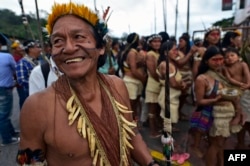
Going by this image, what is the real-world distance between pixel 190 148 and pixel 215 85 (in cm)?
135

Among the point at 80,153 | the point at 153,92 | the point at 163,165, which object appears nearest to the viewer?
the point at 80,153

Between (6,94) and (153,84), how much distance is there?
2.34m

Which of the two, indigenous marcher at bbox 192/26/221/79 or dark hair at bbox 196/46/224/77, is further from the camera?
indigenous marcher at bbox 192/26/221/79

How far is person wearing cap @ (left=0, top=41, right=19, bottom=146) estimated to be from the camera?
4270mm

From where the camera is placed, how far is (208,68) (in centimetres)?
336

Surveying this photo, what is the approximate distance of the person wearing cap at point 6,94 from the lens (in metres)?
4.27

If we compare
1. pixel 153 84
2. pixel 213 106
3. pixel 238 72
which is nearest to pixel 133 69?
pixel 153 84

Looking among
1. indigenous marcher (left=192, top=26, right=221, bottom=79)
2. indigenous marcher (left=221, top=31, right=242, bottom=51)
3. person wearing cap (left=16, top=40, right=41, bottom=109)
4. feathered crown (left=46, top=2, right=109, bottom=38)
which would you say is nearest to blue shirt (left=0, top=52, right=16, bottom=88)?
person wearing cap (left=16, top=40, right=41, bottom=109)

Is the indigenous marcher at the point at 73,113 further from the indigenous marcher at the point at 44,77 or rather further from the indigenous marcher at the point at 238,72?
the indigenous marcher at the point at 238,72

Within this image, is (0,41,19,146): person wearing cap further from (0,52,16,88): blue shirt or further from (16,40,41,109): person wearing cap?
(16,40,41,109): person wearing cap

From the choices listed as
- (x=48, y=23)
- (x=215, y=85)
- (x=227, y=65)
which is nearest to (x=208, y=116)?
(x=215, y=85)

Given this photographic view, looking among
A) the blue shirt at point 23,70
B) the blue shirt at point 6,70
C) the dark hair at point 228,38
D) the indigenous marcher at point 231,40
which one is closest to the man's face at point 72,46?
the blue shirt at point 6,70

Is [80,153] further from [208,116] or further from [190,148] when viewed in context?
[190,148]

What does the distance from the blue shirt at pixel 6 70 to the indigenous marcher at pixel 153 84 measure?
2.16 m
